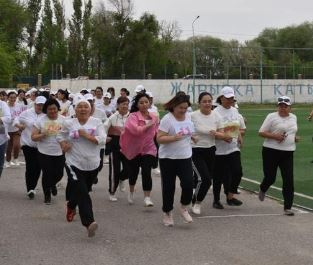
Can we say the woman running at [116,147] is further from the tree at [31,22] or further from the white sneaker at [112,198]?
the tree at [31,22]

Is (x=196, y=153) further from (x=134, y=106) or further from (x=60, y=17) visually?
(x=60, y=17)

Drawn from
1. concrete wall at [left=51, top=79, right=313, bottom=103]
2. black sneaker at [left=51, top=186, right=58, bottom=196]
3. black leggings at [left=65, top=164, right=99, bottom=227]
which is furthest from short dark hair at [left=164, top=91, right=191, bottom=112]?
concrete wall at [left=51, top=79, right=313, bottom=103]

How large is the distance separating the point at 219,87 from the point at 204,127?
43393 mm

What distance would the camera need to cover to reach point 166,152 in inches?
321

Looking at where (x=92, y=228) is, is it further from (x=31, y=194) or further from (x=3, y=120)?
(x=3, y=120)

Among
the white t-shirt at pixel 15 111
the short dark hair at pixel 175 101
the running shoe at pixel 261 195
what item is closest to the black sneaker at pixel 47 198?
the short dark hair at pixel 175 101

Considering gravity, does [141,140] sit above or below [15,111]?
below

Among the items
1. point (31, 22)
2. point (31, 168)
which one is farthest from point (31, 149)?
point (31, 22)

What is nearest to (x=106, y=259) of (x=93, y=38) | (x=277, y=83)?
(x=277, y=83)

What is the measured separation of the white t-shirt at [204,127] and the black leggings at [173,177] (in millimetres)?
837

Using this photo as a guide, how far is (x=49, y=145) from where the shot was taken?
32.3 feet

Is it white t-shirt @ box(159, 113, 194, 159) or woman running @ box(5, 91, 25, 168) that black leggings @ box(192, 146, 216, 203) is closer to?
white t-shirt @ box(159, 113, 194, 159)

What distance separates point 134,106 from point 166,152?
5.70 ft

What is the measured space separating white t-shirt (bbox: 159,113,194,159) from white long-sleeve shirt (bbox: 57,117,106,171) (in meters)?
0.80
